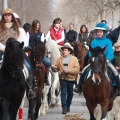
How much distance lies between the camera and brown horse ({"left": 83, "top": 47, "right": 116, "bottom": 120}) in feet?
41.2

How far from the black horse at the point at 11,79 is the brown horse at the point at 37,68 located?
106 inches

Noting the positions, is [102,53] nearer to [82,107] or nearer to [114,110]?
[114,110]

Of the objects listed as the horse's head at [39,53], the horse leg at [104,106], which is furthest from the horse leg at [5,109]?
the horse's head at [39,53]

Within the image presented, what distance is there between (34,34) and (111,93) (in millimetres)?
4189

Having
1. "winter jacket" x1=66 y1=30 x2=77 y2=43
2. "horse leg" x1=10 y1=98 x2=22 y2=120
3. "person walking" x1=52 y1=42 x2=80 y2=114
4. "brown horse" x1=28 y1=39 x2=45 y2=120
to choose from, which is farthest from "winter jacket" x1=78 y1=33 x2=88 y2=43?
"horse leg" x1=10 y1=98 x2=22 y2=120

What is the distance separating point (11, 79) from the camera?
11531 mm

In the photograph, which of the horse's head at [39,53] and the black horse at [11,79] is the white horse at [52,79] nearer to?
the horse's head at [39,53]

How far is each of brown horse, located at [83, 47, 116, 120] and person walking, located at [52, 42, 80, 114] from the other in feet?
10.5

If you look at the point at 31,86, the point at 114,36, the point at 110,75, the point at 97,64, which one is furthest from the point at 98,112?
the point at 114,36

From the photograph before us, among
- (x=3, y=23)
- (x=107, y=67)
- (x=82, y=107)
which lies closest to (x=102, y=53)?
(x=107, y=67)

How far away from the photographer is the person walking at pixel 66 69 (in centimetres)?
1659

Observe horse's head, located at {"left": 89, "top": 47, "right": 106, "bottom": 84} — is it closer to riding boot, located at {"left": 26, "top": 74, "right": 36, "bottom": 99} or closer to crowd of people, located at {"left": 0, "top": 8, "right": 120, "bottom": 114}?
crowd of people, located at {"left": 0, "top": 8, "right": 120, "bottom": 114}

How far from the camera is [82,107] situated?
730 inches

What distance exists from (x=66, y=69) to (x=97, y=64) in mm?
4166
